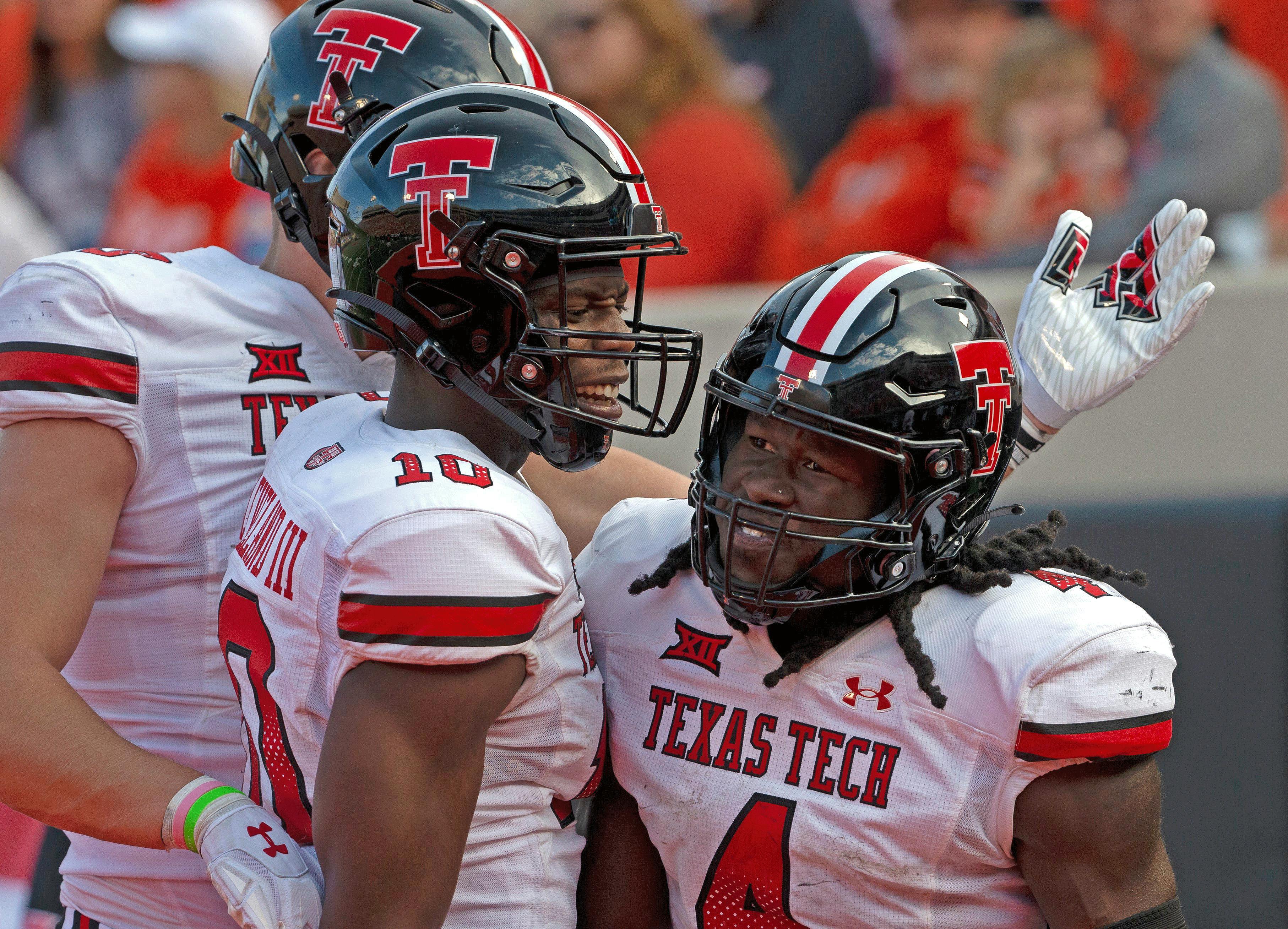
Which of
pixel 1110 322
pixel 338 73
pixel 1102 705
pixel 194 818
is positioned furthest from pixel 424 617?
pixel 1110 322

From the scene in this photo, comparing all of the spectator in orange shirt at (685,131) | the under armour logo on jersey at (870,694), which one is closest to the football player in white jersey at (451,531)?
the under armour logo on jersey at (870,694)

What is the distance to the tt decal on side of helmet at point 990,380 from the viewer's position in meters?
1.86

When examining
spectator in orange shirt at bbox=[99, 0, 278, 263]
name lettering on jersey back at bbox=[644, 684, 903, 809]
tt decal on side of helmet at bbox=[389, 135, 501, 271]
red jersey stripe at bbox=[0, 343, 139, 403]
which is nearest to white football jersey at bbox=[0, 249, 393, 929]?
red jersey stripe at bbox=[0, 343, 139, 403]

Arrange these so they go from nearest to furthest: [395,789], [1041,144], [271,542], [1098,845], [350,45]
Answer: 1. [395,789]
2. [1098,845]
3. [271,542]
4. [350,45]
5. [1041,144]

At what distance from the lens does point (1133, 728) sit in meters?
1.69

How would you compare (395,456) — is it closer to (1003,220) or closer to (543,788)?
(543,788)

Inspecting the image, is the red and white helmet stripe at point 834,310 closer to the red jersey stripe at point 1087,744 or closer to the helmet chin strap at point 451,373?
the helmet chin strap at point 451,373

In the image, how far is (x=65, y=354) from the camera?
6.27 feet

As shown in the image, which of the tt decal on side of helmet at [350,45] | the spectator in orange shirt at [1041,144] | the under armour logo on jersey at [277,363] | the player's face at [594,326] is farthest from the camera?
the spectator in orange shirt at [1041,144]

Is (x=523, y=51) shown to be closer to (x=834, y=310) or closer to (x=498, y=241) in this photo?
(x=498, y=241)

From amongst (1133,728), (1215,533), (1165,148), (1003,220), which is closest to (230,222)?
(1003,220)

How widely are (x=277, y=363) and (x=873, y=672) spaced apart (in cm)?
101

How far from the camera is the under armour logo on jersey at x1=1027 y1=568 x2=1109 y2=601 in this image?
1.81m

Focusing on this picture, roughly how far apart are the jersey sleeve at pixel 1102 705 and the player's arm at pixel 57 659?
43.0 inches
